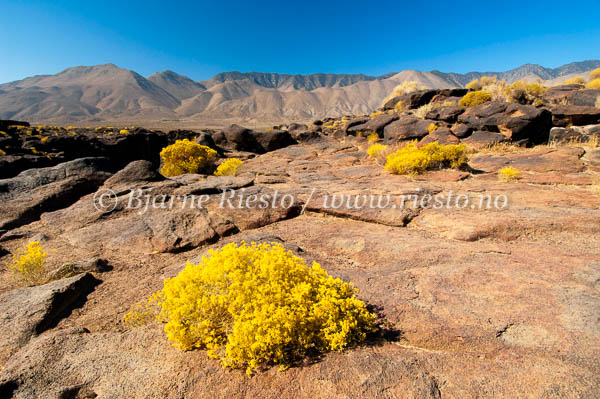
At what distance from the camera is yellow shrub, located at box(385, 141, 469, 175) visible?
28.7 ft

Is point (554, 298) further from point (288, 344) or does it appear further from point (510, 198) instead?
point (510, 198)

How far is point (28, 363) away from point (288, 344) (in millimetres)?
2107

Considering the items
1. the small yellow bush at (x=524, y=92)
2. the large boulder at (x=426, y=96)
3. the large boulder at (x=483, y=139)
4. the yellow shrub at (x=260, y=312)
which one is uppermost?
the large boulder at (x=426, y=96)

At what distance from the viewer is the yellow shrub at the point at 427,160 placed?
8.73 meters

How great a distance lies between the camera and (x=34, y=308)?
310cm

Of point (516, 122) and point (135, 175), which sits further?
point (516, 122)

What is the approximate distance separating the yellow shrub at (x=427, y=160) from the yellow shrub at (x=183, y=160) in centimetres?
765

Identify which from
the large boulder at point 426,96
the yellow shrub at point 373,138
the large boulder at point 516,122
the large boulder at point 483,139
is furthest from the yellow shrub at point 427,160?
the large boulder at point 426,96

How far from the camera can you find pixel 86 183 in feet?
25.2

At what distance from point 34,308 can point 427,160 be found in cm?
925

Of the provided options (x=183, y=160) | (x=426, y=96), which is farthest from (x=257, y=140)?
(x=426, y=96)

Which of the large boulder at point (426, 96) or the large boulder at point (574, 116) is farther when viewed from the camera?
the large boulder at point (426, 96)

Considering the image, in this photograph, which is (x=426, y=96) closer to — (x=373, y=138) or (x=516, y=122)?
(x=373, y=138)

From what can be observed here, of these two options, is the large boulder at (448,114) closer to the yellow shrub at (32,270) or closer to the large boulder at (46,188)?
the large boulder at (46,188)
